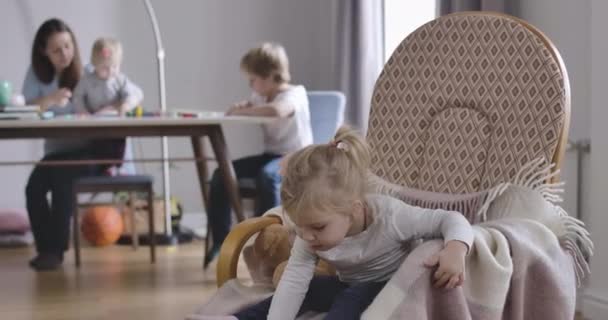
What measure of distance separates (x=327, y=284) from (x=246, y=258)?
0.29 meters

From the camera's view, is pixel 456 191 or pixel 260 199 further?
pixel 260 199

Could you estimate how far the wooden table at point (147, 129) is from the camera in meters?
3.60

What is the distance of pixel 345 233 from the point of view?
5.74 ft

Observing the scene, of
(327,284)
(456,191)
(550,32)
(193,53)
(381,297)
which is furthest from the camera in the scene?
(193,53)

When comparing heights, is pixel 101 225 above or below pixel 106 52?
below

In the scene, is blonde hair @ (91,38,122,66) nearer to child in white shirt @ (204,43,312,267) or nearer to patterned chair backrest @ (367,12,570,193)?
child in white shirt @ (204,43,312,267)

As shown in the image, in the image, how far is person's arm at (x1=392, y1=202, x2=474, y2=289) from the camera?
158cm

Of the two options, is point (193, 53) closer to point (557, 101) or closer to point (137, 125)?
point (137, 125)

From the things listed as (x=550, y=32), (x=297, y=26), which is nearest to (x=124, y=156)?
(x=297, y=26)

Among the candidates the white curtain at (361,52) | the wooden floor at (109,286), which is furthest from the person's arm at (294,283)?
the white curtain at (361,52)

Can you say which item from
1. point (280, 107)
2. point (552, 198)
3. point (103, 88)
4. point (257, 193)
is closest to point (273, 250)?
point (552, 198)

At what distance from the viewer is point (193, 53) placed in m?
5.28

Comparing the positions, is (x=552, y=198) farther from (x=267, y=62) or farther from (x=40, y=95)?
(x=40, y=95)

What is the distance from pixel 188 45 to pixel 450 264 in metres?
3.89
